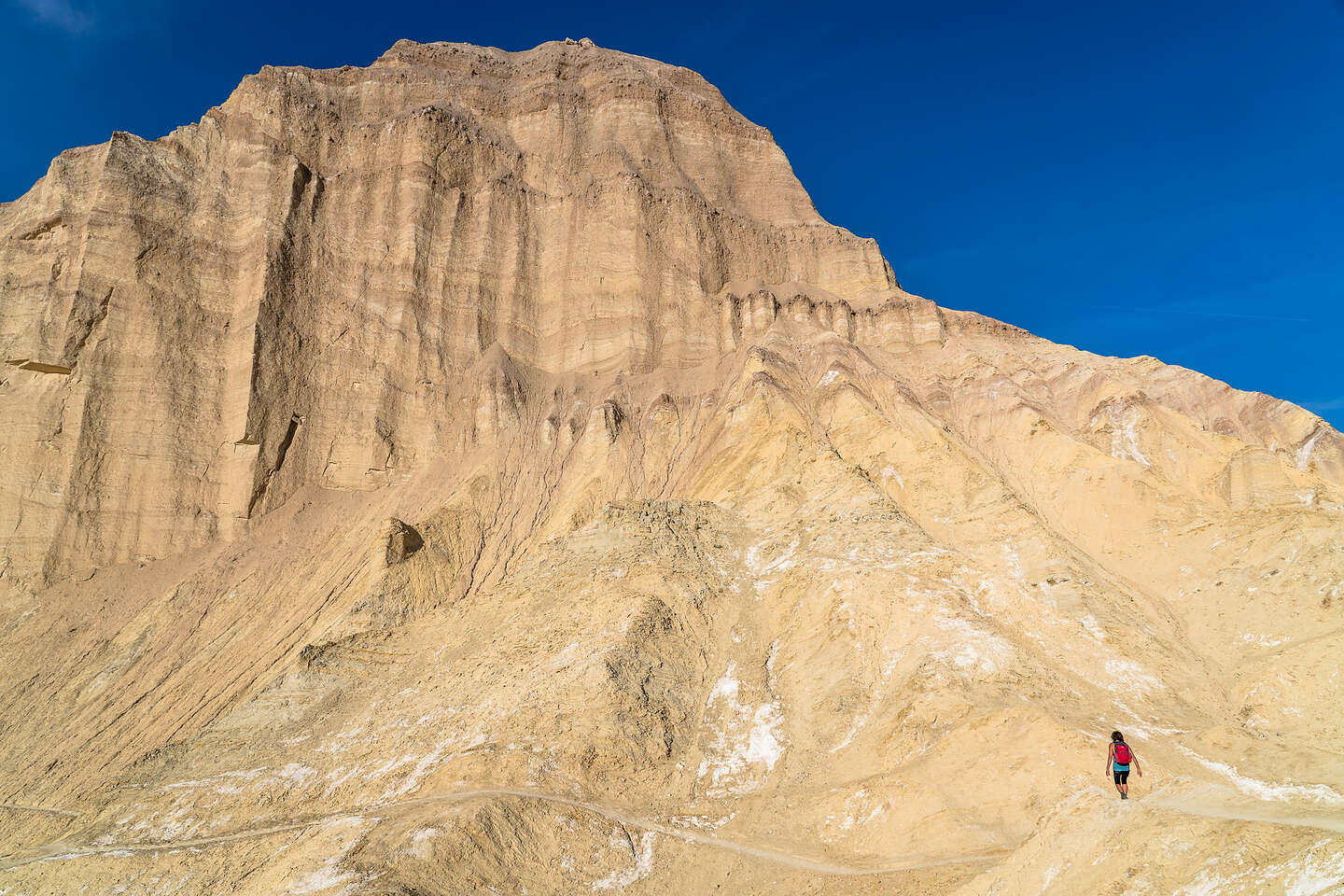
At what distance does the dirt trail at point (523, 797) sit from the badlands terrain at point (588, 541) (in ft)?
0.59

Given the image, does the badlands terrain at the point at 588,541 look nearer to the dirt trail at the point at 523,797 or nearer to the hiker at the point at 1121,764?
the dirt trail at the point at 523,797

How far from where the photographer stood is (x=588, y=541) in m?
27.5

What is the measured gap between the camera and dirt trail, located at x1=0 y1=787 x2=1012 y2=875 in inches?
584

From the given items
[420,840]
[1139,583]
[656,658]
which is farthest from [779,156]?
[420,840]

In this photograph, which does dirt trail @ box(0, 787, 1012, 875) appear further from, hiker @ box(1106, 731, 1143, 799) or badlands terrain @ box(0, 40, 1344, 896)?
hiker @ box(1106, 731, 1143, 799)

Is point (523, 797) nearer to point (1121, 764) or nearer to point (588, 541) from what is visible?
point (1121, 764)

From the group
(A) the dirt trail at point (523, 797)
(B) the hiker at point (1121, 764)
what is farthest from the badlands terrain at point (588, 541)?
(B) the hiker at point (1121, 764)

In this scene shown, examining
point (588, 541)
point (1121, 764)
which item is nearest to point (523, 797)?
point (1121, 764)

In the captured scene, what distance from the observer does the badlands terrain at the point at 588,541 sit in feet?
53.0

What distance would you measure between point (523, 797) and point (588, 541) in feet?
36.7

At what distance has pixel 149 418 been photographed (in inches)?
1389

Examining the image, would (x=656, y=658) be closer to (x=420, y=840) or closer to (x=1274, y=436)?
(x=420, y=840)

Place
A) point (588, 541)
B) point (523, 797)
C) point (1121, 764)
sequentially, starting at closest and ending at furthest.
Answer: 1. point (1121, 764)
2. point (523, 797)
3. point (588, 541)

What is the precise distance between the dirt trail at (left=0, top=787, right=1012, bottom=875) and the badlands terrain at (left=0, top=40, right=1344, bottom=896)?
18 cm
